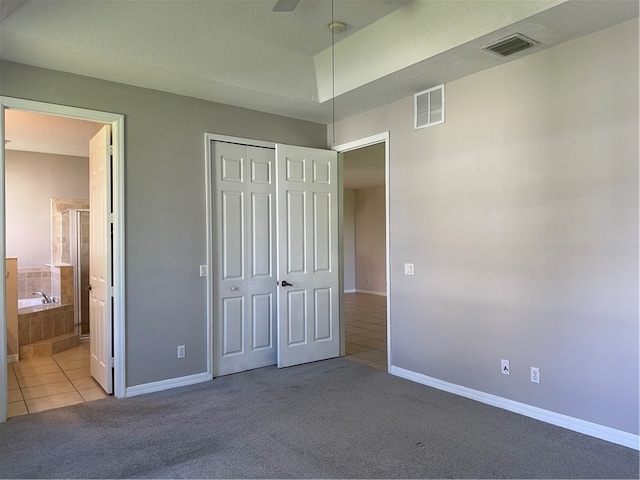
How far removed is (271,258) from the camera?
4.61 metres

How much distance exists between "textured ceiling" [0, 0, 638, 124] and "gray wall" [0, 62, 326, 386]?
0.57 ft

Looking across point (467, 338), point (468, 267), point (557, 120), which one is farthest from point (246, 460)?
point (557, 120)

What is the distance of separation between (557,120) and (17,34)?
3.77m

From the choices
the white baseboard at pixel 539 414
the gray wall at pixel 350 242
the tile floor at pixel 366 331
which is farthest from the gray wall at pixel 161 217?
the gray wall at pixel 350 242

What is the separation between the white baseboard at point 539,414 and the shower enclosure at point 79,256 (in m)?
4.84

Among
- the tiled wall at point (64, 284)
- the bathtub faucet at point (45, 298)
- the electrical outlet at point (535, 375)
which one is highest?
the tiled wall at point (64, 284)

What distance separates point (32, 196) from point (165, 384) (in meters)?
4.29

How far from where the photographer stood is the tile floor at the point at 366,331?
488 centimetres

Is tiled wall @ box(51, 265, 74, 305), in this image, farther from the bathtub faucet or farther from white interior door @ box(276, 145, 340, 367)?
white interior door @ box(276, 145, 340, 367)

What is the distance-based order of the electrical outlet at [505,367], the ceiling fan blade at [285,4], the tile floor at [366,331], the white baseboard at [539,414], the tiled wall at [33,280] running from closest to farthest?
the ceiling fan blade at [285,4], the white baseboard at [539,414], the electrical outlet at [505,367], the tile floor at [366,331], the tiled wall at [33,280]

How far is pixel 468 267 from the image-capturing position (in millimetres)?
3586

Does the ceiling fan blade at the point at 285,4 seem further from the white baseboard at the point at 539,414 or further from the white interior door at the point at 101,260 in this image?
the white baseboard at the point at 539,414

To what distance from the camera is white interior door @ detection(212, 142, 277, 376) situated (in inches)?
167

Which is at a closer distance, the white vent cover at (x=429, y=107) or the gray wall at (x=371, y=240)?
the white vent cover at (x=429, y=107)
